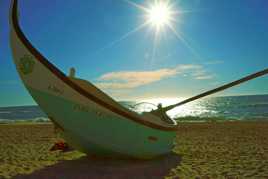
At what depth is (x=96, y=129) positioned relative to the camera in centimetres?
Answer: 548

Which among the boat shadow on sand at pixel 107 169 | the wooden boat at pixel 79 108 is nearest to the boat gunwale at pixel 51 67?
the wooden boat at pixel 79 108

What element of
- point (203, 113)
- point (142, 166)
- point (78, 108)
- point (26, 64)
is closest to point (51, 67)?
point (26, 64)

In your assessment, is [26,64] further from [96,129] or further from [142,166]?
[142,166]

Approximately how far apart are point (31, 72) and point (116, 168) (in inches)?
117

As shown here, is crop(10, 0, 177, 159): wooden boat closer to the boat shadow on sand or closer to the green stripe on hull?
the green stripe on hull

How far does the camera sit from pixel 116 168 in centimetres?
567

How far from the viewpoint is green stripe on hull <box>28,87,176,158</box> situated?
211 inches

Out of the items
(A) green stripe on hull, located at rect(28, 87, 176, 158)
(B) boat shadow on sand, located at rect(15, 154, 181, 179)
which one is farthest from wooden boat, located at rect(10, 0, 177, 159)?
(B) boat shadow on sand, located at rect(15, 154, 181, 179)

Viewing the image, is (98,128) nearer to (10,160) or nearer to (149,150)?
(149,150)

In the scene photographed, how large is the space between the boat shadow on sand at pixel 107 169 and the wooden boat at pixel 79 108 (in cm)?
32

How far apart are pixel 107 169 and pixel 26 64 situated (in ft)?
9.94

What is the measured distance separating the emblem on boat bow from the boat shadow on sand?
89.9 inches

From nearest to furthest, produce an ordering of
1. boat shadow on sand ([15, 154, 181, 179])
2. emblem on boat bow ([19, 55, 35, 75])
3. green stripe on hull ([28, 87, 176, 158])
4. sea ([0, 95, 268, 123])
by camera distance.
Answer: boat shadow on sand ([15, 154, 181, 179]) → emblem on boat bow ([19, 55, 35, 75]) → green stripe on hull ([28, 87, 176, 158]) → sea ([0, 95, 268, 123])

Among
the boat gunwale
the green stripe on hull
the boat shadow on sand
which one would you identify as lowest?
the boat shadow on sand
